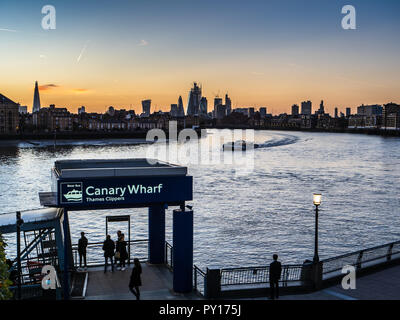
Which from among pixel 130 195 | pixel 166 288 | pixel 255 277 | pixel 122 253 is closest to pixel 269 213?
pixel 255 277

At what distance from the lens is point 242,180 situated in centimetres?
5969

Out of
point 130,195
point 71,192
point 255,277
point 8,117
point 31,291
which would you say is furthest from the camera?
point 8,117

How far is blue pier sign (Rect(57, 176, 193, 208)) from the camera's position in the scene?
12.3 metres

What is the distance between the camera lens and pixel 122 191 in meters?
12.8

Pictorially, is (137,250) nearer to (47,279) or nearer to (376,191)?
(47,279)

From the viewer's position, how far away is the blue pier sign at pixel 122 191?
12.3 m

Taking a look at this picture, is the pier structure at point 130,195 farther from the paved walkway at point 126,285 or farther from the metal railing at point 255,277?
the metal railing at point 255,277

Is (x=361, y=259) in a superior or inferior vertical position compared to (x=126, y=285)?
superior

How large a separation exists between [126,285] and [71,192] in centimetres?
326
